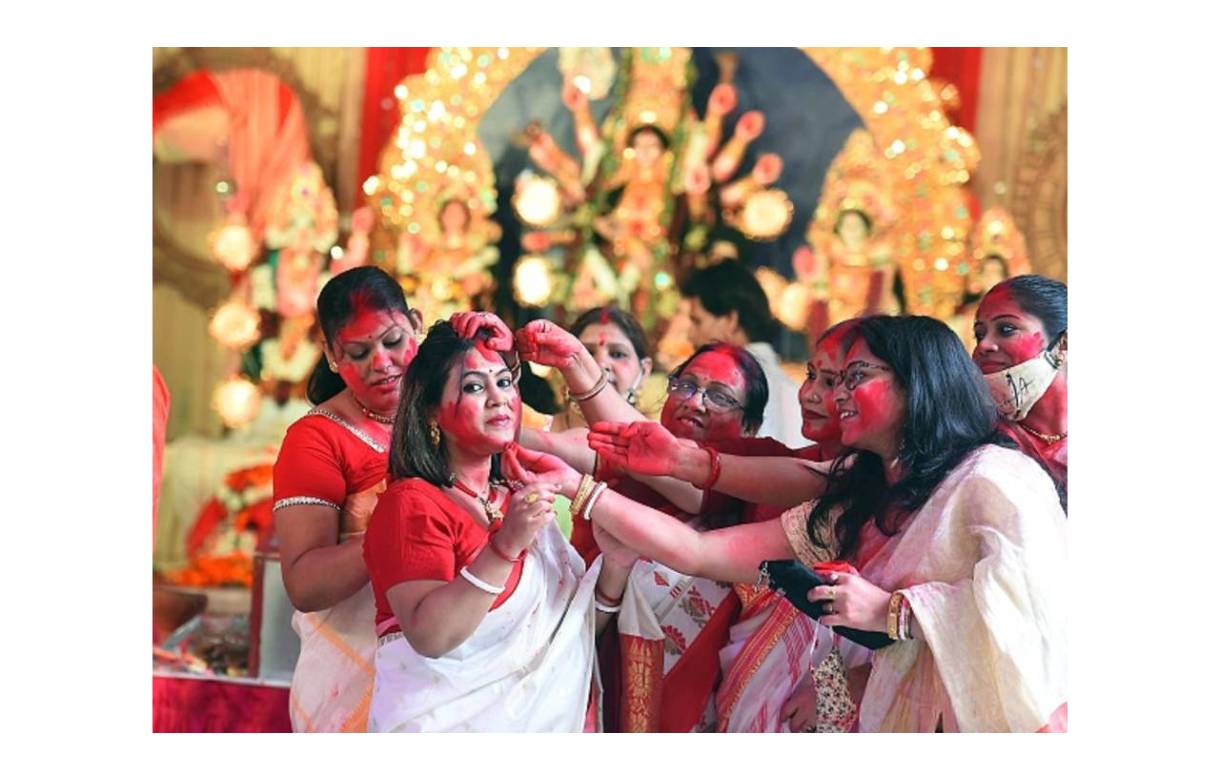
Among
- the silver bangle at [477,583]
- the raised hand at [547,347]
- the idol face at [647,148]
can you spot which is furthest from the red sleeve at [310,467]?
the idol face at [647,148]

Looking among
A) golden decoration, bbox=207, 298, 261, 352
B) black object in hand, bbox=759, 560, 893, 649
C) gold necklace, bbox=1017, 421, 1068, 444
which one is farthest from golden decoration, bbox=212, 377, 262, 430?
gold necklace, bbox=1017, 421, 1068, 444

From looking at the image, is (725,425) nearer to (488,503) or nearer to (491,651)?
(488,503)

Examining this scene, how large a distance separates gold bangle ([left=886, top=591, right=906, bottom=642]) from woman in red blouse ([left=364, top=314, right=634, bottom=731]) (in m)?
0.66

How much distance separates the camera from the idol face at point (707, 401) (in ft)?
13.8

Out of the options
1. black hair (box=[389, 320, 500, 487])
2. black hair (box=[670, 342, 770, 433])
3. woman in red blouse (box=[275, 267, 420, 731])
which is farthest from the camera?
black hair (box=[670, 342, 770, 433])

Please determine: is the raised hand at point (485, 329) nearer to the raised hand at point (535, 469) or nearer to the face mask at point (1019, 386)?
the raised hand at point (535, 469)

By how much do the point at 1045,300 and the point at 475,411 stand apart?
151cm

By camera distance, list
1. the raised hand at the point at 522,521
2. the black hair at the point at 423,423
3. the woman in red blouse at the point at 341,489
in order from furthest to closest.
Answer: the woman in red blouse at the point at 341,489 → the black hair at the point at 423,423 → the raised hand at the point at 522,521

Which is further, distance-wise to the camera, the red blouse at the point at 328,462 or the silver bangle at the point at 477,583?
the red blouse at the point at 328,462

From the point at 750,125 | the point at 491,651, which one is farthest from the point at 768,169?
the point at 491,651

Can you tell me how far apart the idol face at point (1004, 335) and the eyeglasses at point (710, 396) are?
633 millimetres

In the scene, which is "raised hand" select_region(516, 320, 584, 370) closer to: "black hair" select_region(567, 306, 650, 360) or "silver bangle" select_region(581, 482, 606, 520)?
"black hair" select_region(567, 306, 650, 360)

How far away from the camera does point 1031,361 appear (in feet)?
13.7

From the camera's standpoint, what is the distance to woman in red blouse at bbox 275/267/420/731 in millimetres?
4117
